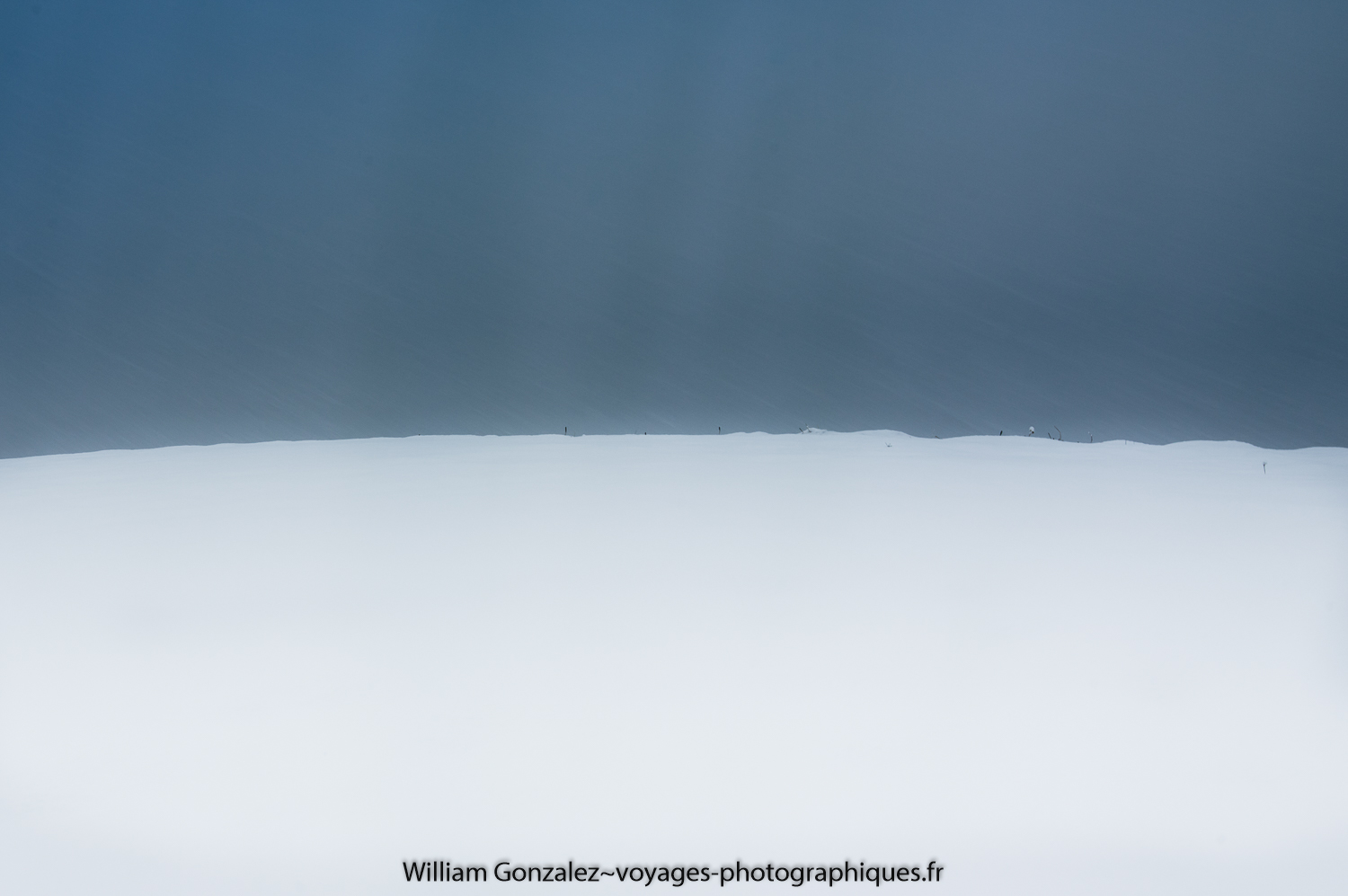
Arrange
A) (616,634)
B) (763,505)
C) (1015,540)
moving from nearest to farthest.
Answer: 1. (616,634)
2. (1015,540)
3. (763,505)

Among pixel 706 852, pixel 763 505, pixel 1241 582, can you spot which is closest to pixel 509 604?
pixel 706 852

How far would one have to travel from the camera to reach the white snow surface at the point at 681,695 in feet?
4.29

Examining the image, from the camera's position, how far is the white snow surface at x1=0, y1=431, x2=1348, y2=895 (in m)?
1.31

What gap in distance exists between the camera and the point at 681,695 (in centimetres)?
173

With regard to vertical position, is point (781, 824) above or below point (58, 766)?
below

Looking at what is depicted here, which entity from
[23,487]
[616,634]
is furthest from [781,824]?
[23,487]

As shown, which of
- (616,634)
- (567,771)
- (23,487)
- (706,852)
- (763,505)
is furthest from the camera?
(23,487)

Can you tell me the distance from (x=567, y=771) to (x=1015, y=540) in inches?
79.6

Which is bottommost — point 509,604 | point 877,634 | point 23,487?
point 877,634

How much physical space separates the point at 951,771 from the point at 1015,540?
165cm

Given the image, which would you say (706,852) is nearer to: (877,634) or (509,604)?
(877,634)

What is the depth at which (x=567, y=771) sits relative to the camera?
1453 millimetres

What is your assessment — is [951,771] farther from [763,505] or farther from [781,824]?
[763,505]

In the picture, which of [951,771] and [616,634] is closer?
[951,771]
